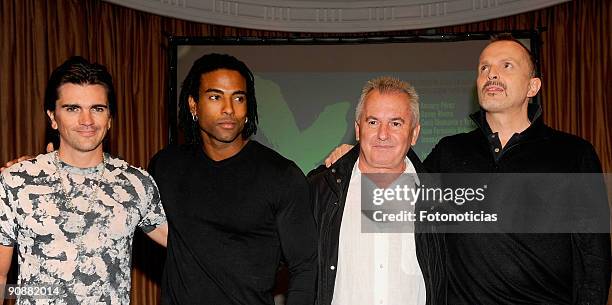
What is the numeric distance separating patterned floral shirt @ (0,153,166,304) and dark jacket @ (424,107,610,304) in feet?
3.78

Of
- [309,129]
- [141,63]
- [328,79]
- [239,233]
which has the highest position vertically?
[141,63]

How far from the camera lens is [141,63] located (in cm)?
525

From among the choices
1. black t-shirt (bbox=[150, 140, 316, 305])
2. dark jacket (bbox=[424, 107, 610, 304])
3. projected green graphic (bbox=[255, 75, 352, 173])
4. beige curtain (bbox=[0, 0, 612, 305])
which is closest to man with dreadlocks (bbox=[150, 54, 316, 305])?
black t-shirt (bbox=[150, 140, 316, 305])

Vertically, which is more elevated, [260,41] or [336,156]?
[260,41]

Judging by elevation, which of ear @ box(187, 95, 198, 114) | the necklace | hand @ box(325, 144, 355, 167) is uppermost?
ear @ box(187, 95, 198, 114)

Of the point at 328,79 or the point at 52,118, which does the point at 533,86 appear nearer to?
the point at 52,118

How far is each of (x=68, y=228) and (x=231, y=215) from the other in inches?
20.2

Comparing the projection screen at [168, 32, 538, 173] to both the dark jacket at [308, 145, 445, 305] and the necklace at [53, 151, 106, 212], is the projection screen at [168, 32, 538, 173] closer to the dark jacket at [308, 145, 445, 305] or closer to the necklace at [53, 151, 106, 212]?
the dark jacket at [308, 145, 445, 305]

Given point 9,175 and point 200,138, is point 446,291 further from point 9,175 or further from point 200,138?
point 9,175

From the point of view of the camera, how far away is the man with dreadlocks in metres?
2.26

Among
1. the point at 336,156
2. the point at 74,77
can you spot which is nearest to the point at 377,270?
the point at 336,156

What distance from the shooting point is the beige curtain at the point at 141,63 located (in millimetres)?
4555

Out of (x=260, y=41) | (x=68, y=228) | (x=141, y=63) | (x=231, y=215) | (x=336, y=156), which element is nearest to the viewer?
(x=68, y=228)

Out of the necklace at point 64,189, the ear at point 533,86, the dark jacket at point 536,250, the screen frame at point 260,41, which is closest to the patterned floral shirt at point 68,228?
the necklace at point 64,189
